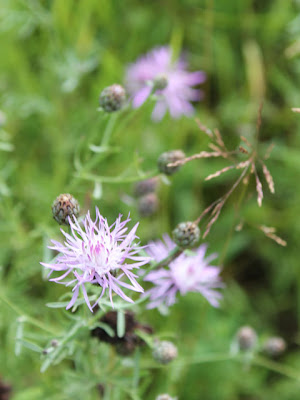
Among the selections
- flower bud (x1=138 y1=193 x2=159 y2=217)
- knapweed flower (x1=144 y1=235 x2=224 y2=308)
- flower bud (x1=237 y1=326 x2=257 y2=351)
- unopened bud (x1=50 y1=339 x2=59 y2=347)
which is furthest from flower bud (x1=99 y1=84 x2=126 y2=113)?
flower bud (x1=237 y1=326 x2=257 y2=351)

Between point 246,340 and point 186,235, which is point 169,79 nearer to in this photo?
point 246,340

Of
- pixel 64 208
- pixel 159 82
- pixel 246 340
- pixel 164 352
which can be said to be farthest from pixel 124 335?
pixel 159 82

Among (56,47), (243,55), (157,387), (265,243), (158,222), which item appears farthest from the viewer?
(243,55)

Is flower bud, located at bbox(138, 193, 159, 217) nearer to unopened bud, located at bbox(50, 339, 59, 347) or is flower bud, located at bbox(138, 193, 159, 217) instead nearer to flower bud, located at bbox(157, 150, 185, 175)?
flower bud, located at bbox(157, 150, 185, 175)

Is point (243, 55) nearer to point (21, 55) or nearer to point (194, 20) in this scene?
point (194, 20)

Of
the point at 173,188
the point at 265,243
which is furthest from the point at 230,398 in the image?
the point at 173,188
